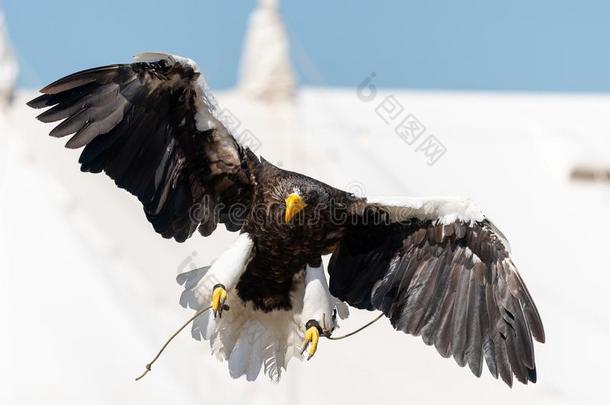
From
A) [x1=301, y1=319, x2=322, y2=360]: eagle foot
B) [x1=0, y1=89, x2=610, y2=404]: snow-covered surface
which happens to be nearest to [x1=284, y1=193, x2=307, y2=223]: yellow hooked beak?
[x1=301, y1=319, x2=322, y2=360]: eagle foot

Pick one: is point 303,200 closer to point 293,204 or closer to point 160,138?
point 293,204

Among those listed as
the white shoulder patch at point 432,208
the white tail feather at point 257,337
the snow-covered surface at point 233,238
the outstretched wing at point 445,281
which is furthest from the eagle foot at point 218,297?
the snow-covered surface at point 233,238

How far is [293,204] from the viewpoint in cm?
827

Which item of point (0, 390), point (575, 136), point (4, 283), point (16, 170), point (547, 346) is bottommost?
point (547, 346)

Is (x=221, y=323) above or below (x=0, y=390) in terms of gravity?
below

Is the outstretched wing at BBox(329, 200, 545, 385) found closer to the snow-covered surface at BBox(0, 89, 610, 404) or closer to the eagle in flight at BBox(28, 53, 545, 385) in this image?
the eagle in flight at BBox(28, 53, 545, 385)

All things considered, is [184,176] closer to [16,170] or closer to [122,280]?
[122,280]

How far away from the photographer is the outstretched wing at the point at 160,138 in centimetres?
838

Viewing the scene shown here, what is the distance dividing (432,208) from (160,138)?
1.76 metres

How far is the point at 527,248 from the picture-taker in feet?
64.4

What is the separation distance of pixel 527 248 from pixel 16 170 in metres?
7.20

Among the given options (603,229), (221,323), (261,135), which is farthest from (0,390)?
(603,229)

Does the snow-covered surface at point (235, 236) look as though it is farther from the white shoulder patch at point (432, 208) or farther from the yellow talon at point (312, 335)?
the yellow talon at point (312, 335)

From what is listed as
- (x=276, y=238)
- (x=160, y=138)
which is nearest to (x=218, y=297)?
(x=276, y=238)
